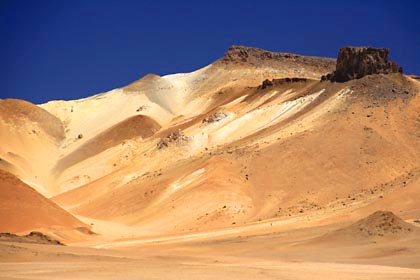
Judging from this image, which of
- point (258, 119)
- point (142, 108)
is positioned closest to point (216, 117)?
point (258, 119)

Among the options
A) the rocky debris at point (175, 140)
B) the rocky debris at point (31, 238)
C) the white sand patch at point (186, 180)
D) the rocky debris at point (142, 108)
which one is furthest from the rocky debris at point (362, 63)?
the rocky debris at point (142, 108)

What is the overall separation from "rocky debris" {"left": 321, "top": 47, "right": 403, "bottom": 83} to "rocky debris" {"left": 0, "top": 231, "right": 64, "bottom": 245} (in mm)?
36227

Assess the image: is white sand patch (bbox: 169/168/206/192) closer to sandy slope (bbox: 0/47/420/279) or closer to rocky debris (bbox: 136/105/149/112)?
sandy slope (bbox: 0/47/420/279)

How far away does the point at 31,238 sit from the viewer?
35.8m

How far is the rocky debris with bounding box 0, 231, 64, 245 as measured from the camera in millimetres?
33719

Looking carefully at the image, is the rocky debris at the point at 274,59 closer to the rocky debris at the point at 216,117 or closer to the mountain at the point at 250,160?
the mountain at the point at 250,160

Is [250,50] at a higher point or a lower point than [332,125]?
higher

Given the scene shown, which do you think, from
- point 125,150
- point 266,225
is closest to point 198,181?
point 266,225

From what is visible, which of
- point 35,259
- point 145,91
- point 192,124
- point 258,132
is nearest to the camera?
point 35,259

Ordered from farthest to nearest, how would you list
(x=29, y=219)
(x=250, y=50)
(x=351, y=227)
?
(x=250, y=50), (x=29, y=219), (x=351, y=227)

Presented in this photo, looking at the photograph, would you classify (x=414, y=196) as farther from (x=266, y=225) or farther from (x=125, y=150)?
(x=125, y=150)

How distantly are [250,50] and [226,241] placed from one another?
87.5m

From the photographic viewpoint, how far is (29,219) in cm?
4181

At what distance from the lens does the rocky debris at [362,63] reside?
2544 inches
